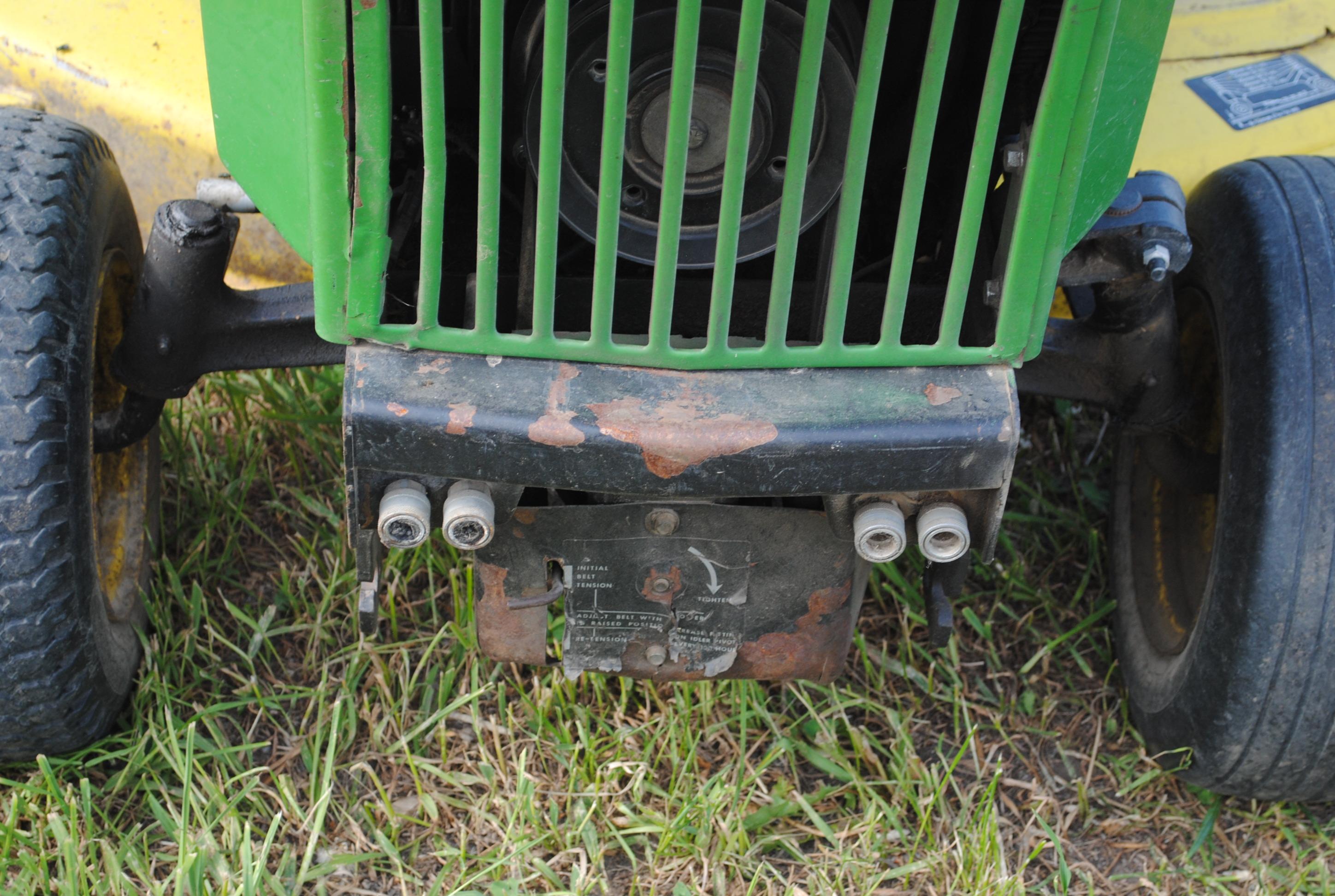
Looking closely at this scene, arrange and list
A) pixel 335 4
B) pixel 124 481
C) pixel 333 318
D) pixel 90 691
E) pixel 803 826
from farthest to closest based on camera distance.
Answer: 1. pixel 124 481
2. pixel 803 826
3. pixel 90 691
4. pixel 333 318
5. pixel 335 4

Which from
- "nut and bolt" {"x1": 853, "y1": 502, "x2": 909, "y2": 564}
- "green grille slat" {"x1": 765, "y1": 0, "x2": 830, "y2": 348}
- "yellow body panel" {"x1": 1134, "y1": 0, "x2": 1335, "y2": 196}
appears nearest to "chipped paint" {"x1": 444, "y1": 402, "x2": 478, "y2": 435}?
"green grille slat" {"x1": 765, "y1": 0, "x2": 830, "y2": 348}

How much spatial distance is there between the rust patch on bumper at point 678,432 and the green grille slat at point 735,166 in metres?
0.09

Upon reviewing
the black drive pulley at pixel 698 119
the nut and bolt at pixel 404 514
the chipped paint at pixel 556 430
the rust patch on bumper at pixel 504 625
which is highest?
the black drive pulley at pixel 698 119

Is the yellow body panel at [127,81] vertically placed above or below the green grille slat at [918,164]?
below

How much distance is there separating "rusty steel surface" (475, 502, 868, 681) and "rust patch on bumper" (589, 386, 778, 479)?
0.93 feet

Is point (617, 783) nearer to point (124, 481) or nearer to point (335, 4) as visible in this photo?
point (124, 481)

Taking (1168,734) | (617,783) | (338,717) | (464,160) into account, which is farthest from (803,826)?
(464,160)

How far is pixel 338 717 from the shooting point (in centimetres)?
196

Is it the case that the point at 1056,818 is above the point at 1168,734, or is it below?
below

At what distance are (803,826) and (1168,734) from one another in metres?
0.62

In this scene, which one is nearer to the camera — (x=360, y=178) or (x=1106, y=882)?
(x=360, y=178)

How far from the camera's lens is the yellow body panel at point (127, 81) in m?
2.27

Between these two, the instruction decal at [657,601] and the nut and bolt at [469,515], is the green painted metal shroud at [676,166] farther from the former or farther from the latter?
the instruction decal at [657,601]

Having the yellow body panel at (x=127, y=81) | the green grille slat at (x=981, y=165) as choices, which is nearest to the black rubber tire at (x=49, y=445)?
the yellow body panel at (x=127, y=81)
